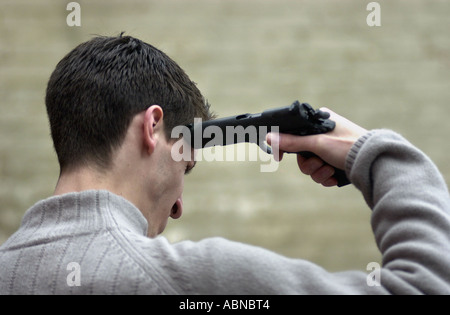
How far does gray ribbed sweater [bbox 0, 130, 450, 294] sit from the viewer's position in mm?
878

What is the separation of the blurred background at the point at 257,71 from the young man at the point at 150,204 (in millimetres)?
2421

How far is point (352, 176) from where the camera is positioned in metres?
1.00

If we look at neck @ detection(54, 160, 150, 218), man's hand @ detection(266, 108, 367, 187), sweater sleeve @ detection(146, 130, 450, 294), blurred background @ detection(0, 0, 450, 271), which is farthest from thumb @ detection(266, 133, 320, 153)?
blurred background @ detection(0, 0, 450, 271)

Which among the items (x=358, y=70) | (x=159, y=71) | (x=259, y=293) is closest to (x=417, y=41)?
(x=358, y=70)

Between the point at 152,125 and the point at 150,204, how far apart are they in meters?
0.16

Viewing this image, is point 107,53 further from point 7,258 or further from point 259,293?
point 259,293

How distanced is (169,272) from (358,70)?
10.0 ft

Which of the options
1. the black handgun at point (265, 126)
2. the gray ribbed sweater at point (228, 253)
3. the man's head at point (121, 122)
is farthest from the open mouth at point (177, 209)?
the gray ribbed sweater at point (228, 253)

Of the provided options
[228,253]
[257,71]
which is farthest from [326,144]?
[257,71]

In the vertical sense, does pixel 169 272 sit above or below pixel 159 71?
below

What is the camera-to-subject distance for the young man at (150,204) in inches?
34.9

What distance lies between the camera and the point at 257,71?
3.69 m

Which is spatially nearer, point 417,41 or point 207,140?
point 207,140

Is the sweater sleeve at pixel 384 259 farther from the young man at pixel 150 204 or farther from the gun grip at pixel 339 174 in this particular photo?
the gun grip at pixel 339 174
